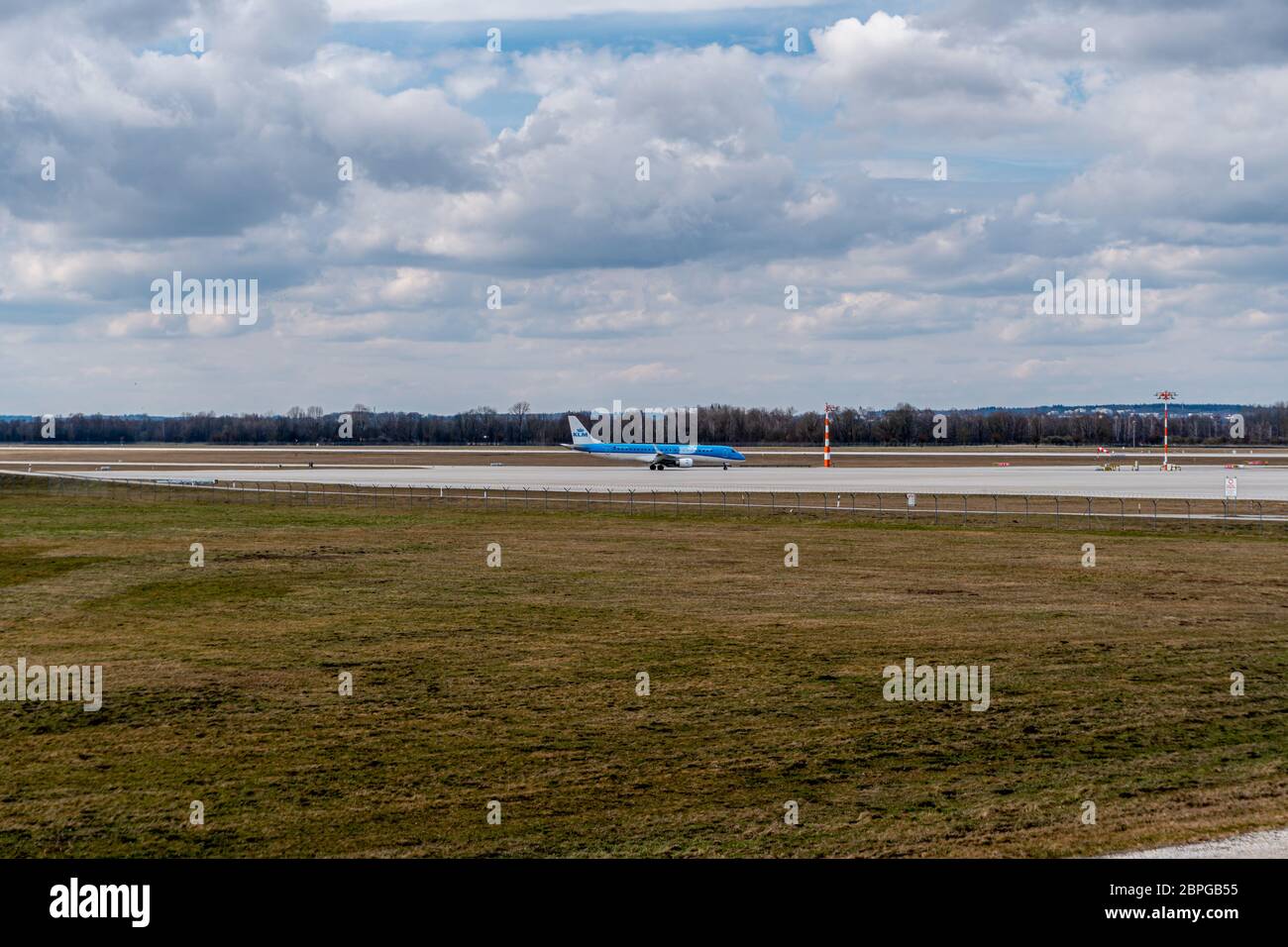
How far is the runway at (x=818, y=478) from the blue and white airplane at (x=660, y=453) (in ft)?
6.53

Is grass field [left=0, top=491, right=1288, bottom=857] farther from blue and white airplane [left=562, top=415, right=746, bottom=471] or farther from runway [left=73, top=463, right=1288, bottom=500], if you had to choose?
blue and white airplane [left=562, top=415, right=746, bottom=471]

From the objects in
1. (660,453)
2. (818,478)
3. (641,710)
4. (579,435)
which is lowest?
(641,710)

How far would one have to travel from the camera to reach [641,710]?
21.8 m

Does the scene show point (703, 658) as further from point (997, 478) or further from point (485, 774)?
point (997, 478)

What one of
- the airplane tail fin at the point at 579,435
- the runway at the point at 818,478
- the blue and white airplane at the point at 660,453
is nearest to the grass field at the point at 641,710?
the runway at the point at 818,478

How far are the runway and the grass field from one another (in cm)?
3432

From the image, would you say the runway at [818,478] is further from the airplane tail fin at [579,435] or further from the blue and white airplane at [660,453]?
the airplane tail fin at [579,435]

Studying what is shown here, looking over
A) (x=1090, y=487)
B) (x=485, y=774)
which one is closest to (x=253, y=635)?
(x=485, y=774)

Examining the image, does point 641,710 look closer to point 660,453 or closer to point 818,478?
point 818,478

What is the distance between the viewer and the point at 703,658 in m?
26.5

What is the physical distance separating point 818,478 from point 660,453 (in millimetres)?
23924

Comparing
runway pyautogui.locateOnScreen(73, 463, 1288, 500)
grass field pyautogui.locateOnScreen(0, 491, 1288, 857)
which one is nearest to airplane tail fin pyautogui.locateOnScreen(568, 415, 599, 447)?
runway pyautogui.locateOnScreen(73, 463, 1288, 500)

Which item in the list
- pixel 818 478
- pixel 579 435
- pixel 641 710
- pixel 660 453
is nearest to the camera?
pixel 641 710

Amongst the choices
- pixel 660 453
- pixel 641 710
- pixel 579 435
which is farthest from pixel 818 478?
pixel 641 710
